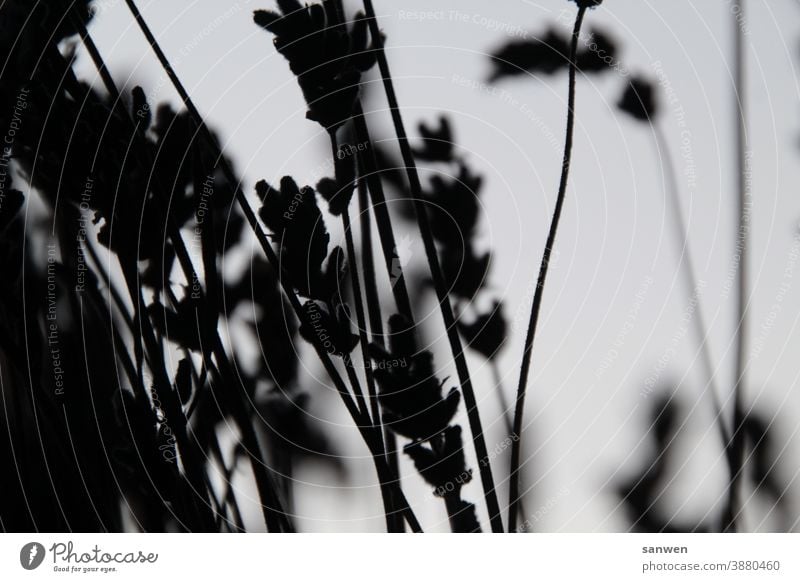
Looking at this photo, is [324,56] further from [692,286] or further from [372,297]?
[692,286]

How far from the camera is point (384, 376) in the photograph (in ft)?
1.03

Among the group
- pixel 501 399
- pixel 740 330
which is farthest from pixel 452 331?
pixel 740 330

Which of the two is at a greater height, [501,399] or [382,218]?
[382,218]

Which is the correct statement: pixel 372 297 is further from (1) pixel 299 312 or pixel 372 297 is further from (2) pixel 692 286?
(2) pixel 692 286

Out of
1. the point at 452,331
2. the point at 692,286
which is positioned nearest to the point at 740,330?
the point at 692,286

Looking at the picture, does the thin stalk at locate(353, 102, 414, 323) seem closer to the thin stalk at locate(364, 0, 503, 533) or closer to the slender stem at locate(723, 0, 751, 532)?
the thin stalk at locate(364, 0, 503, 533)

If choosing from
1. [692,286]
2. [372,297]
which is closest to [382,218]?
[372,297]

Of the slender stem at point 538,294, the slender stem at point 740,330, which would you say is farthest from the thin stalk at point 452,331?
the slender stem at point 740,330

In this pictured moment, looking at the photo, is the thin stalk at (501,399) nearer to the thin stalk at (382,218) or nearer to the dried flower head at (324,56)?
the thin stalk at (382,218)

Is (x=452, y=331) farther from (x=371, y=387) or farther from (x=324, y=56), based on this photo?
(x=324, y=56)

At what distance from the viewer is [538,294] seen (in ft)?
1.05

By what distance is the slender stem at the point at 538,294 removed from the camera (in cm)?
32

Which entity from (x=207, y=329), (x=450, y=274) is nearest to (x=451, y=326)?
(x=450, y=274)

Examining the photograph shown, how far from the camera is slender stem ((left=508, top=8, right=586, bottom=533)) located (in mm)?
316
